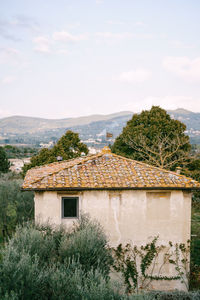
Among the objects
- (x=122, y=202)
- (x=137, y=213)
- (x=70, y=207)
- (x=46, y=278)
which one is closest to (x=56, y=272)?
(x=46, y=278)

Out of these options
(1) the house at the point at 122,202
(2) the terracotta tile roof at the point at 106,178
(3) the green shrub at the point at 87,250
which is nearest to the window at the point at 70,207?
(1) the house at the point at 122,202

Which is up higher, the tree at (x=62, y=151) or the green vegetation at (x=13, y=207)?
the tree at (x=62, y=151)

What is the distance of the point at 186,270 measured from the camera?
12203 mm

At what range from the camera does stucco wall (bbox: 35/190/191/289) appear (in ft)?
38.1

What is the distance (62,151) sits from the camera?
25047mm

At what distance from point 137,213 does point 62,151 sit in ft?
46.8

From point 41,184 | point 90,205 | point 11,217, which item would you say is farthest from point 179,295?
point 11,217

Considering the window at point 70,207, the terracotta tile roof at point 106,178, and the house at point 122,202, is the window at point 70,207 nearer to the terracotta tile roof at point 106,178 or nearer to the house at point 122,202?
the house at point 122,202

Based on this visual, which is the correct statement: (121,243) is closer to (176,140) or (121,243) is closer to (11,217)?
(11,217)

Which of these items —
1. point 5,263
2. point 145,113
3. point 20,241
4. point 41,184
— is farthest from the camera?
point 145,113

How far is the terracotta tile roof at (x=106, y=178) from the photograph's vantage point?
1138cm

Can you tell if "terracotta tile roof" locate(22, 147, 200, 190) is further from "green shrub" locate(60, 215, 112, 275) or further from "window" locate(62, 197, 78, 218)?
"green shrub" locate(60, 215, 112, 275)

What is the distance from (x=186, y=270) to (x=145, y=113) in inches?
804

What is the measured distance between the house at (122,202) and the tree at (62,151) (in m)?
12.8
